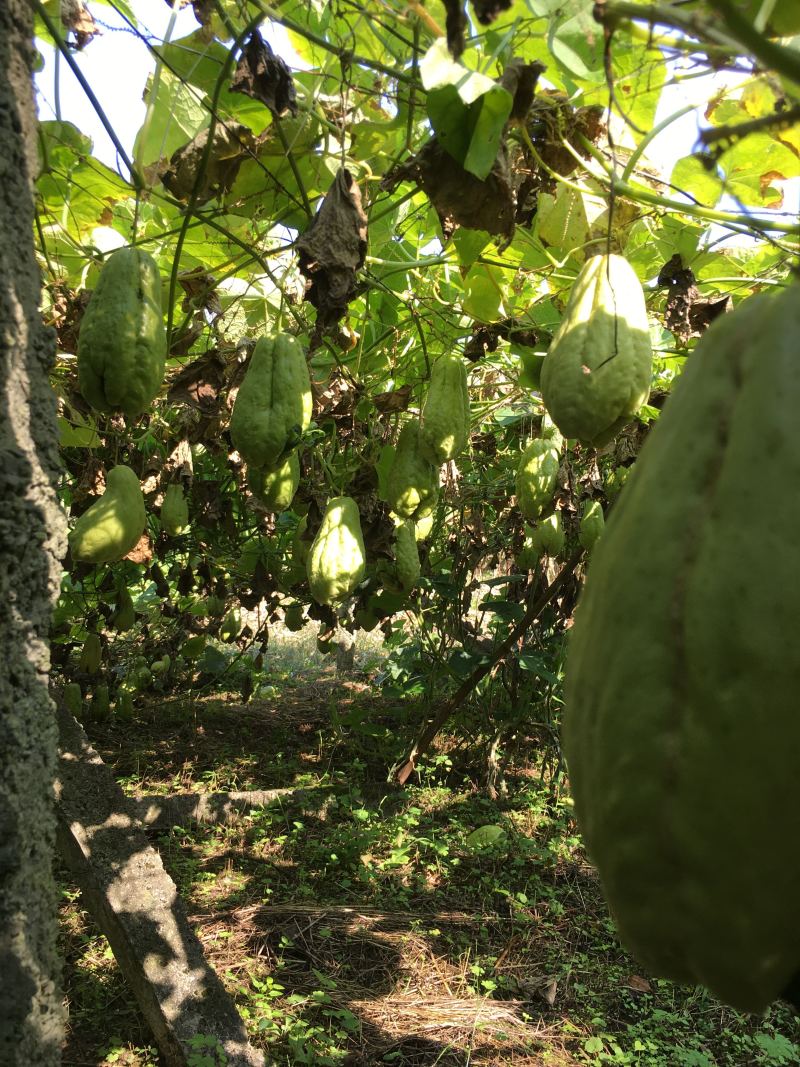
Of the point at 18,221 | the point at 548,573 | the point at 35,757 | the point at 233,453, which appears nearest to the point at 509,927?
the point at 548,573

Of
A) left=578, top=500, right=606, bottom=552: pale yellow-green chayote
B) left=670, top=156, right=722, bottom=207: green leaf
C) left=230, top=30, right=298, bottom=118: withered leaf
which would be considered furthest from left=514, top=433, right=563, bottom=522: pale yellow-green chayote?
left=230, top=30, right=298, bottom=118: withered leaf

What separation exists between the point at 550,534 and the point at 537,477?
615 mm

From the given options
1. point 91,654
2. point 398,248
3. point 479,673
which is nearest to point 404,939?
point 479,673

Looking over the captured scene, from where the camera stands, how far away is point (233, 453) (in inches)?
129

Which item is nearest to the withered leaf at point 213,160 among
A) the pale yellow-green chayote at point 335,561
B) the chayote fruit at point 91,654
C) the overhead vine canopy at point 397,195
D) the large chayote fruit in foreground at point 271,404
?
the overhead vine canopy at point 397,195

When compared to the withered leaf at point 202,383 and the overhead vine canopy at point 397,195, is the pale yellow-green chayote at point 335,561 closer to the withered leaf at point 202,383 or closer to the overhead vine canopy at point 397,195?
the overhead vine canopy at point 397,195

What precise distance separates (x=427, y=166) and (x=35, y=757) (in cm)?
105

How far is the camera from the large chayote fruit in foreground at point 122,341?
5.29ft

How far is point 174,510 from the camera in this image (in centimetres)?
322

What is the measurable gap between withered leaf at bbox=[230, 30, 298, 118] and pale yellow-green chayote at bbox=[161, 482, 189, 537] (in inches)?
72.3

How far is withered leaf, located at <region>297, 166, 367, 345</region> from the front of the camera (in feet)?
5.24

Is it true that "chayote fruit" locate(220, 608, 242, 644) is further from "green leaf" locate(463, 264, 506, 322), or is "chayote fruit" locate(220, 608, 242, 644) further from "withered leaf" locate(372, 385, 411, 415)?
"green leaf" locate(463, 264, 506, 322)

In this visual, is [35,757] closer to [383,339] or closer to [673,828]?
[673,828]

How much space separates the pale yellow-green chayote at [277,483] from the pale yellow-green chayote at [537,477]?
98cm
